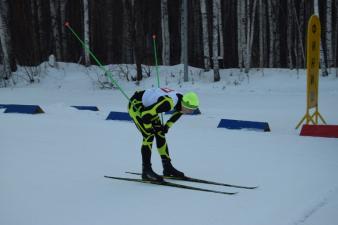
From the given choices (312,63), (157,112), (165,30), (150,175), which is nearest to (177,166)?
(150,175)

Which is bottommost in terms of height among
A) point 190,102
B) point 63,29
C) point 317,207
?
point 317,207

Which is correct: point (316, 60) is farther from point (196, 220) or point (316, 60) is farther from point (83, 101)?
point (83, 101)

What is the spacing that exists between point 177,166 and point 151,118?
142 cm

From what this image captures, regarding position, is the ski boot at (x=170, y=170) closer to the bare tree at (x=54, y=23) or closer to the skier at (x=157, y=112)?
the skier at (x=157, y=112)

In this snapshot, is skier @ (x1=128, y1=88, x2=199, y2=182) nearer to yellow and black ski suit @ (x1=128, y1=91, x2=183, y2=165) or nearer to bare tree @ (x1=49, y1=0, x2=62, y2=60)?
yellow and black ski suit @ (x1=128, y1=91, x2=183, y2=165)

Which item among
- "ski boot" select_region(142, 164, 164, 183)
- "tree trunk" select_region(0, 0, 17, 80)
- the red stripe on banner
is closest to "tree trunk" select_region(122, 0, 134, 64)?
"tree trunk" select_region(0, 0, 17, 80)

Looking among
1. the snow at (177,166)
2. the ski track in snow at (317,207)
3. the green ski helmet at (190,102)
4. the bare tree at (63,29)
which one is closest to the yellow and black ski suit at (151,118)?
the green ski helmet at (190,102)

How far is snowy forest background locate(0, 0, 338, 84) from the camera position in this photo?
2244 centimetres

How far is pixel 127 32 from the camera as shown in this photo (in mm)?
28891

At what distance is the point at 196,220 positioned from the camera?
466 cm

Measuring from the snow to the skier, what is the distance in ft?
1.27

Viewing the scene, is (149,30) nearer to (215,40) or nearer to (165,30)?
(165,30)

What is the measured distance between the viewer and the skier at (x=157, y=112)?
5.80m

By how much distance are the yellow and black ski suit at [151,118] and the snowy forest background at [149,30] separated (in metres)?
13.5
